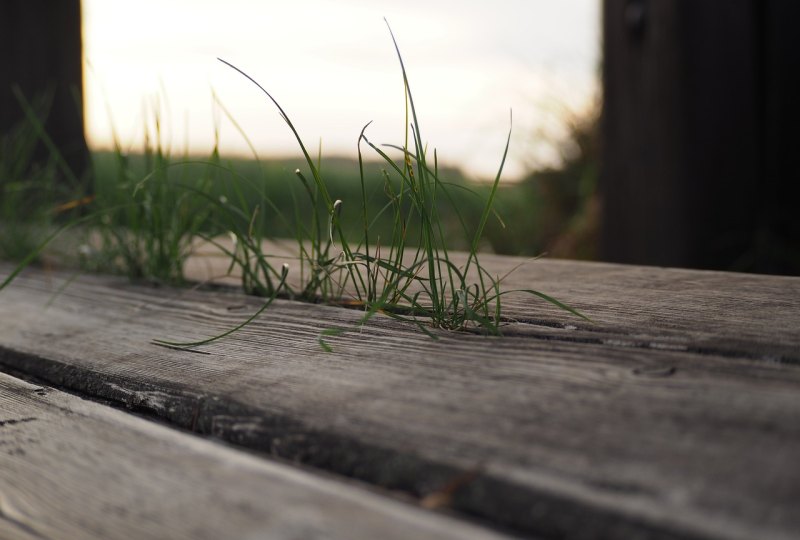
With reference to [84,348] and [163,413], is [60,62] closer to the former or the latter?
[84,348]

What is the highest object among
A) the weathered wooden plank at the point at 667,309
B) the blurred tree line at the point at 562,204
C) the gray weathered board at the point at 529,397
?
the blurred tree line at the point at 562,204

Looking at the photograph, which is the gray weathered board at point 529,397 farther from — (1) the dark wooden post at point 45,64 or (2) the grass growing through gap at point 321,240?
(1) the dark wooden post at point 45,64

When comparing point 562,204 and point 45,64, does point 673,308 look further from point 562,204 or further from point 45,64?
point 45,64

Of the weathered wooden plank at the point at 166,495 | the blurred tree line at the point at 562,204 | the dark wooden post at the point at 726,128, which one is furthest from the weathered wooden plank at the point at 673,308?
the blurred tree line at the point at 562,204

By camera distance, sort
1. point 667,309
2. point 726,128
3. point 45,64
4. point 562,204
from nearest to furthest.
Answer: point 667,309 < point 726,128 < point 45,64 < point 562,204

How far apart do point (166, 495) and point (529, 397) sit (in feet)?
0.99

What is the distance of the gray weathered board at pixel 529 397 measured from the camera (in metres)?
0.49

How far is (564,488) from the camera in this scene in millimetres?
500

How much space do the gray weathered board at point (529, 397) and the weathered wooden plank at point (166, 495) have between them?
1.4 inches

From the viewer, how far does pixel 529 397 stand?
0.67 m

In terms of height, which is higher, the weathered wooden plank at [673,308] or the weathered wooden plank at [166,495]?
the weathered wooden plank at [673,308]

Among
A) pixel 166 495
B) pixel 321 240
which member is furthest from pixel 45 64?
pixel 166 495

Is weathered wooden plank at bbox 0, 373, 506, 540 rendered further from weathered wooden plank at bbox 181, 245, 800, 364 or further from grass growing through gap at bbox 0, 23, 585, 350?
weathered wooden plank at bbox 181, 245, 800, 364

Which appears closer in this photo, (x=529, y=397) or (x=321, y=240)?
(x=529, y=397)
